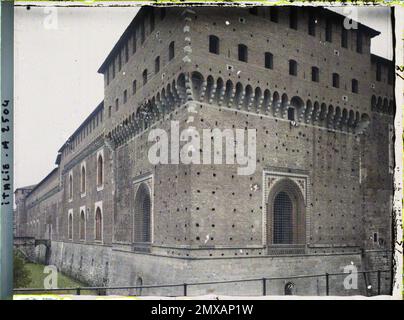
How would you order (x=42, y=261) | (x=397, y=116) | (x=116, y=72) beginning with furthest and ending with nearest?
(x=116, y=72), (x=42, y=261), (x=397, y=116)

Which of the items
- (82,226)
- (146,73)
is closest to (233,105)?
(146,73)

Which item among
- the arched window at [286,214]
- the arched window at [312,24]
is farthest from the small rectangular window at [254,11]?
the arched window at [286,214]

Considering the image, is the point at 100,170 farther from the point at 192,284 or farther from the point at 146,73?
the point at 192,284

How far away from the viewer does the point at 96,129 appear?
8836 mm

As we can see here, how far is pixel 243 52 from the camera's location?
27.1 feet

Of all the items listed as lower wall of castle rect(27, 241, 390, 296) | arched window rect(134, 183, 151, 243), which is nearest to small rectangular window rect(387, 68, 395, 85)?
lower wall of castle rect(27, 241, 390, 296)

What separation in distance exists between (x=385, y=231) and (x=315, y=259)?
2.02 meters

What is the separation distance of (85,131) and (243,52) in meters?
3.41

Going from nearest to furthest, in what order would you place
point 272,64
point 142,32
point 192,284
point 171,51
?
point 142,32, point 192,284, point 171,51, point 272,64

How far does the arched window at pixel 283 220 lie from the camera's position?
8516mm

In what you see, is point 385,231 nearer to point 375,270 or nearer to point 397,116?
point 375,270

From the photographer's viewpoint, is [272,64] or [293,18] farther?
[272,64]

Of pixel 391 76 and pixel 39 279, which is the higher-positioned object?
pixel 391 76

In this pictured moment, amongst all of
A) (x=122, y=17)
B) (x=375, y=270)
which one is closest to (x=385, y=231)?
(x=375, y=270)
